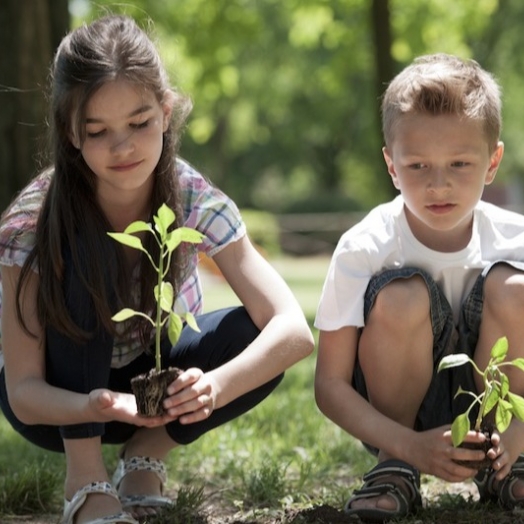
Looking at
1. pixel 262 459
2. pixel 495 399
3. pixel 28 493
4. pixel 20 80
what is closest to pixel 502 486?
pixel 495 399

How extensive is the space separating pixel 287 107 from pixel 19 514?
29.3m

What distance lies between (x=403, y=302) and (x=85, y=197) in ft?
2.90

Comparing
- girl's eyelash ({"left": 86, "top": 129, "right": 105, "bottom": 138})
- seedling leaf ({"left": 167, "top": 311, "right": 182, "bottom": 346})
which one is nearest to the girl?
girl's eyelash ({"left": 86, "top": 129, "right": 105, "bottom": 138})

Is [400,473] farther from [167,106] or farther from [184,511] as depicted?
[167,106]

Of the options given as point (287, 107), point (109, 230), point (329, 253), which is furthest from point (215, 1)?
point (287, 107)

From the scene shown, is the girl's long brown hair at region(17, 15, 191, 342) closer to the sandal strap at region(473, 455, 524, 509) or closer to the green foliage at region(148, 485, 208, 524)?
the green foliage at region(148, 485, 208, 524)

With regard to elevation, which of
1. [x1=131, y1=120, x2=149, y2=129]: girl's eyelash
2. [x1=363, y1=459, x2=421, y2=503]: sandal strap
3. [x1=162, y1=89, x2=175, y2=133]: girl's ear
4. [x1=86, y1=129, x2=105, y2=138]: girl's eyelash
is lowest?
[x1=363, y1=459, x2=421, y2=503]: sandal strap

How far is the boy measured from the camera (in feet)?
8.13

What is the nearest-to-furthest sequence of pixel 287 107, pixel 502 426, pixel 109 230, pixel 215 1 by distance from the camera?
pixel 502 426 < pixel 109 230 < pixel 215 1 < pixel 287 107

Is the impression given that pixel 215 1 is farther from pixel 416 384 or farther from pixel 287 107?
pixel 287 107

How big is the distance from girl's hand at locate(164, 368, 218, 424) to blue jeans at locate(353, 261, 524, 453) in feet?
1.64

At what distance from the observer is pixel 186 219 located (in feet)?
8.94

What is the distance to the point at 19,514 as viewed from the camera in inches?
108

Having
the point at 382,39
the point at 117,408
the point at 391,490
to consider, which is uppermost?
the point at 382,39
